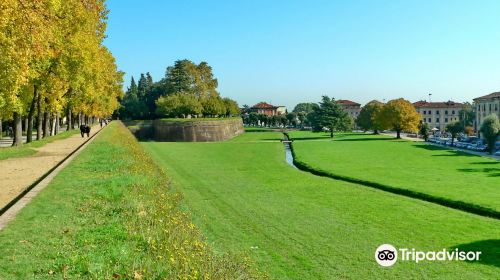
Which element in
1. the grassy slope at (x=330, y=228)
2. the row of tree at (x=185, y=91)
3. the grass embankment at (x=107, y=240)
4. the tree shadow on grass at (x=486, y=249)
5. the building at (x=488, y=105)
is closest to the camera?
the grass embankment at (x=107, y=240)

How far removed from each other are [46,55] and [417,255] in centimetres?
2708

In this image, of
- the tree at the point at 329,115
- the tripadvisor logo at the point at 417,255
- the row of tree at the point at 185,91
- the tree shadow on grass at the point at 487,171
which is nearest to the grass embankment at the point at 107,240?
the tripadvisor logo at the point at 417,255

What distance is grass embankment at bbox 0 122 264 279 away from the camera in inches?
310

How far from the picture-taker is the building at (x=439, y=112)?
639 feet

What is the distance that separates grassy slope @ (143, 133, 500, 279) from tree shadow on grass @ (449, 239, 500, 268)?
32 millimetres

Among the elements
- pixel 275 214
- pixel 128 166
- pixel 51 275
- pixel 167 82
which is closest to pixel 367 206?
pixel 275 214

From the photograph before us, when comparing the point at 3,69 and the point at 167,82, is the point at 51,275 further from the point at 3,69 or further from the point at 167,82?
the point at 167,82

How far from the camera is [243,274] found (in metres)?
8.53

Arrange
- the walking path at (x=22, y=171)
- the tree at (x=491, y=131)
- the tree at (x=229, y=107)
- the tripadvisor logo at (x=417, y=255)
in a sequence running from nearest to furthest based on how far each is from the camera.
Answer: the tripadvisor logo at (x=417, y=255) → the walking path at (x=22, y=171) → the tree at (x=491, y=131) → the tree at (x=229, y=107)

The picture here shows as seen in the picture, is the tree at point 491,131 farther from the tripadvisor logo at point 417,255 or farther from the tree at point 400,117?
the tripadvisor logo at point 417,255

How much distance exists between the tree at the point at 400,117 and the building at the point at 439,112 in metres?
99.3

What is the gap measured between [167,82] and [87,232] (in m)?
146

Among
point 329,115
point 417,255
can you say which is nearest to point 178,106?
point 329,115

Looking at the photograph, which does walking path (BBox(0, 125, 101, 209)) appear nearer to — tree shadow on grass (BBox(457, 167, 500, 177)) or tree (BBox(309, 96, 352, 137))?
tree shadow on grass (BBox(457, 167, 500, 177))
